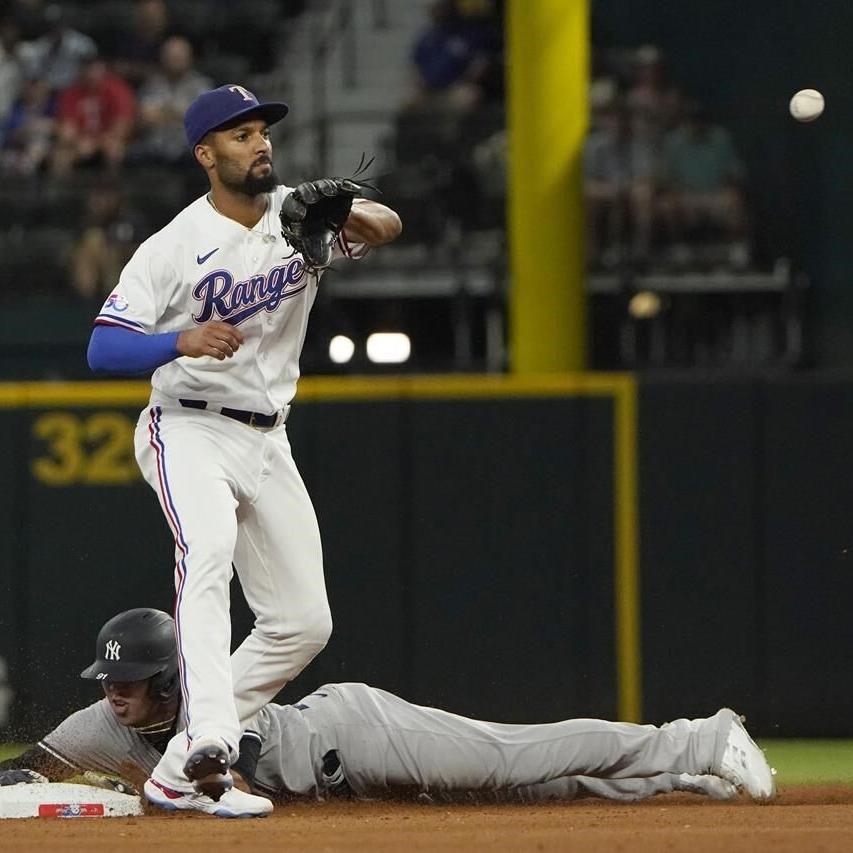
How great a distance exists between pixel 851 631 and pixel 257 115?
3.30m

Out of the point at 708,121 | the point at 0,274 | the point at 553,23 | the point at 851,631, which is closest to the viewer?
the point at 851,631

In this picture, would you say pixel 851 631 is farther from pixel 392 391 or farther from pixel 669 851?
pixel 669 851

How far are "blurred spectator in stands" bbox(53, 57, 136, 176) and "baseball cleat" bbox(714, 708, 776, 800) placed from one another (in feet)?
19.9

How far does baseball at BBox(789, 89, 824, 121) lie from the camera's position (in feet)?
26.6

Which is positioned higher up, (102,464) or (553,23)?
(553,23)

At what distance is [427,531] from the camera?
277 inches

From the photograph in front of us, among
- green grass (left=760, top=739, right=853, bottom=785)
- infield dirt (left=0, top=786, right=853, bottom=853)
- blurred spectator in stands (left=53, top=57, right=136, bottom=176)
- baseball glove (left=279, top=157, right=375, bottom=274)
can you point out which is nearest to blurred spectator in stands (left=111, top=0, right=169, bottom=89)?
blurred spectator in stands (left=53, top=57, right=136, bottom=176)

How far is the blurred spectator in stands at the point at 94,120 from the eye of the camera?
398 inches

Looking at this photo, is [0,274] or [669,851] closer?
[669,851]

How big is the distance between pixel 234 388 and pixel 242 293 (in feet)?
0.86

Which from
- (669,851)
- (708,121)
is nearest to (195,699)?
(669,851)

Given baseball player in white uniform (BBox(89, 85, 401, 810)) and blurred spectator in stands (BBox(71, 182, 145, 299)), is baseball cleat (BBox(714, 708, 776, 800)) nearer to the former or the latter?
baseball player in white uniform (BBox(89, 85, 401, 810))

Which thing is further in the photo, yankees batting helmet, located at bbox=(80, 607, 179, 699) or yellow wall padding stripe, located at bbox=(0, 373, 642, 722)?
yellow wall padding stripe, located at bbox=(0, 373, 642, 722)

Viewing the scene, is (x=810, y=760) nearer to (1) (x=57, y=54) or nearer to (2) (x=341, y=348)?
(2) (x=341, y=348)
